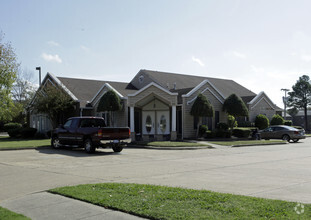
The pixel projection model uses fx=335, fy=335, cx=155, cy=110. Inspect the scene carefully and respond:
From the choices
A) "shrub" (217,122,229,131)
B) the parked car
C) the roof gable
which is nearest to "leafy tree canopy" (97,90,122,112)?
"shrub" (217,122,229,131)

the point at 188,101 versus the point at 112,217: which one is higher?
the point at 188,101

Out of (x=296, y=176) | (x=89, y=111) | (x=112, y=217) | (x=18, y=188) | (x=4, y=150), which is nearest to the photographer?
(x=112, y=217)

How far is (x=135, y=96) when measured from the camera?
26922 millimetres

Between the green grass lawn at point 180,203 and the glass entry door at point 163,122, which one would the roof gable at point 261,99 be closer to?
the glass entry door at point 163,122

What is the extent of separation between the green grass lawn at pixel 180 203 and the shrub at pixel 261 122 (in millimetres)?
27911

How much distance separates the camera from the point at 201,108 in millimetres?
26906

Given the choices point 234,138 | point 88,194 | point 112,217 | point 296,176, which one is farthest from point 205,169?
point 234,138

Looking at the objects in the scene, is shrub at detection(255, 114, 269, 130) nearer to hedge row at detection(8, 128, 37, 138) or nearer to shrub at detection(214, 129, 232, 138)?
shrub at detection(214, 129, 232, 138)

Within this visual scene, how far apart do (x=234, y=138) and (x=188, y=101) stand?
528 centimetres

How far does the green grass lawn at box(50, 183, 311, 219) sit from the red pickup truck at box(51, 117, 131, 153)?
974cm

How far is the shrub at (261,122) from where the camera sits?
110 ft

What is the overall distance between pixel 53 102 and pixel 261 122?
66.3 ft

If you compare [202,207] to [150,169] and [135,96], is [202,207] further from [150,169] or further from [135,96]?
[135,96]

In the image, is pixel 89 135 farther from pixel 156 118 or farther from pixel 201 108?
pixel 156 118
